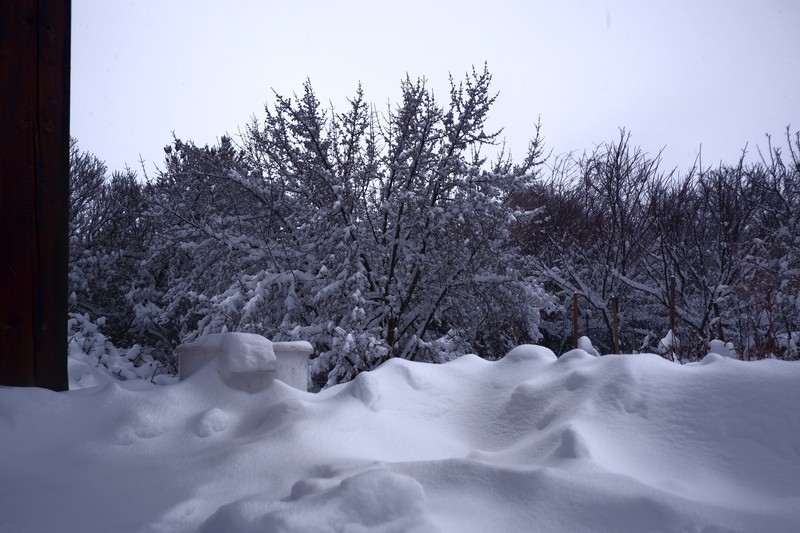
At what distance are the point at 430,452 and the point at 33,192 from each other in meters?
2.05

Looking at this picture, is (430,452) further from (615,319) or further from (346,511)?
(615,319)

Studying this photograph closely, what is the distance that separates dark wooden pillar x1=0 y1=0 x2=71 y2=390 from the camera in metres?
2.58

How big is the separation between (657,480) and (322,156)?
211 inches

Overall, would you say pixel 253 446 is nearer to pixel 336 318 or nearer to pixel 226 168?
pixel 336 318

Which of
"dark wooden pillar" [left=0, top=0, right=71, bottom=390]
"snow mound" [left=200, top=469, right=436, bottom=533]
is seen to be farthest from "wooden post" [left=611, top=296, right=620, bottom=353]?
"dark wooden pillar" [left=0, top=0, right=71, bottom=390]

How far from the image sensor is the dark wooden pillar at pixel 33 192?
2.58 meters

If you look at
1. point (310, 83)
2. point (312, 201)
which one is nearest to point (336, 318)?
point (312, 201)

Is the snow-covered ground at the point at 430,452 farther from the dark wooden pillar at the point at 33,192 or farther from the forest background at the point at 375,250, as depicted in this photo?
the forest background at the point at 375,250

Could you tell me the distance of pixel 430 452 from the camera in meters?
2.01

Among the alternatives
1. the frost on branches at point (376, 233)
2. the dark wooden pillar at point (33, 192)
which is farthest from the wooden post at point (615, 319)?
the dark wooden pillar at point (33, 192)

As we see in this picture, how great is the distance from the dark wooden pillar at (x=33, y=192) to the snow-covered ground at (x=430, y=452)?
0.29 meters

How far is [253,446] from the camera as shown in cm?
200

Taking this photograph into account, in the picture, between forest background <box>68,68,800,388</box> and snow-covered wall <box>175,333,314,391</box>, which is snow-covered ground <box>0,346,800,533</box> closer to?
snow-covered wall <box>175,333,314,391</box>

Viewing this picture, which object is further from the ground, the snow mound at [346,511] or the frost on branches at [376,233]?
the frost on branches at [376,233]
